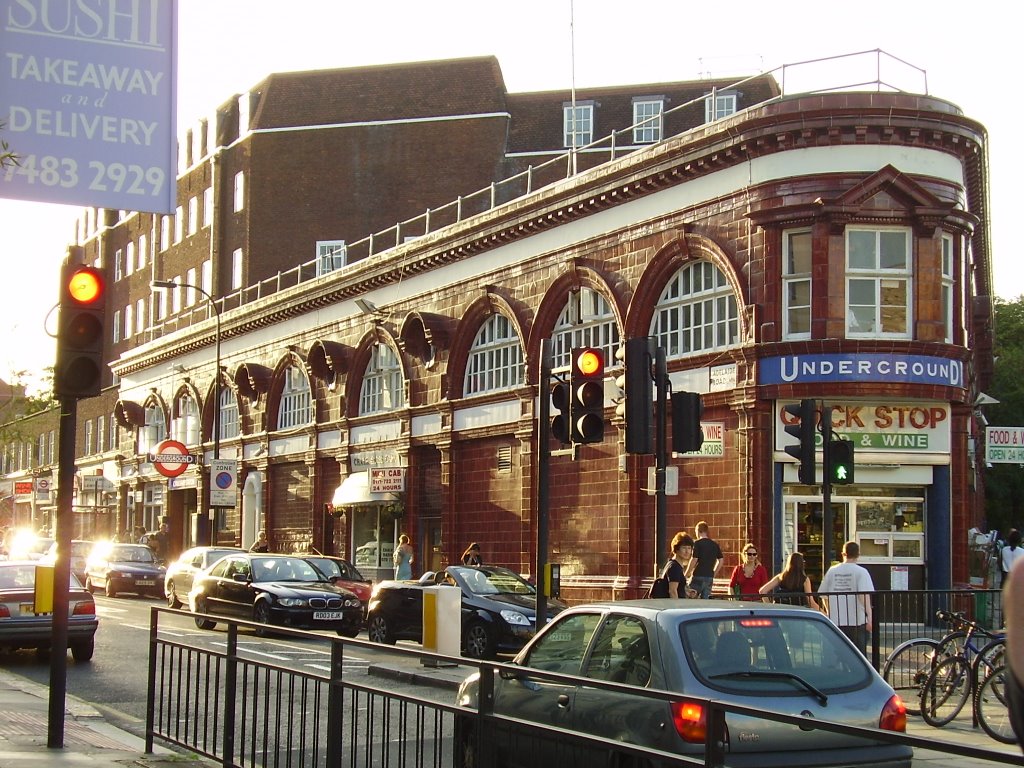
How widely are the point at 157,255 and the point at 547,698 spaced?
65264mm

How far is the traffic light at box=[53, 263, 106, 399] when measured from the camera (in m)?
11.0

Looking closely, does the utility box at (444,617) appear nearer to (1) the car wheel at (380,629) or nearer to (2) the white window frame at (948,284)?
(1) the car wheel at (380,629)

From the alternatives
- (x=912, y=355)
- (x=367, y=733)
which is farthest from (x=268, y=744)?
(x=912, y=355)

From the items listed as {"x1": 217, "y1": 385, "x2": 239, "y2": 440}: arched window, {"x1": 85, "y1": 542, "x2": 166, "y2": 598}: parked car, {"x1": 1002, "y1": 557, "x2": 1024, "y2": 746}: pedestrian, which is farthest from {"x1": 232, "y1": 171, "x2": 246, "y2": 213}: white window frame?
{"x1": 1002, "y1": 557, "x2": 1024, "y2": 746}: pedestrian

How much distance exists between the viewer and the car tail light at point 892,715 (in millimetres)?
8516

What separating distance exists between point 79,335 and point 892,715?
6.49 metres

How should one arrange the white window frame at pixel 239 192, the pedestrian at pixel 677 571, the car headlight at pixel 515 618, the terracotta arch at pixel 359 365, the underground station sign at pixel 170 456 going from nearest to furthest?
1. the pedestrian at pixel 677 571
2. the car headlight at pixel 515 618
3. the terracotta arch at pixel 359 365
4. the underground station sign at pixel 170 456
5. the white window frame at pixel 239 192

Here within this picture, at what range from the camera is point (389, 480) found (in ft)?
129

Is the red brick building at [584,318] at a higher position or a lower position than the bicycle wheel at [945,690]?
higher

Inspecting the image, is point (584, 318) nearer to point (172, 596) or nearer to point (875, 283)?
point (875, 283)

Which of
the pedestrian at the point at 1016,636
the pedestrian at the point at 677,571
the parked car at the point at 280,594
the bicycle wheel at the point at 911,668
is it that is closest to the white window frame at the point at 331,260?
the parked car at the point at 280,594

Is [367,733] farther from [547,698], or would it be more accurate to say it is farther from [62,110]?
[62,110]

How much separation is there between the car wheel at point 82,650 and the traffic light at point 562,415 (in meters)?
8.01

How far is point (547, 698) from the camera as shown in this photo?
306 inches
